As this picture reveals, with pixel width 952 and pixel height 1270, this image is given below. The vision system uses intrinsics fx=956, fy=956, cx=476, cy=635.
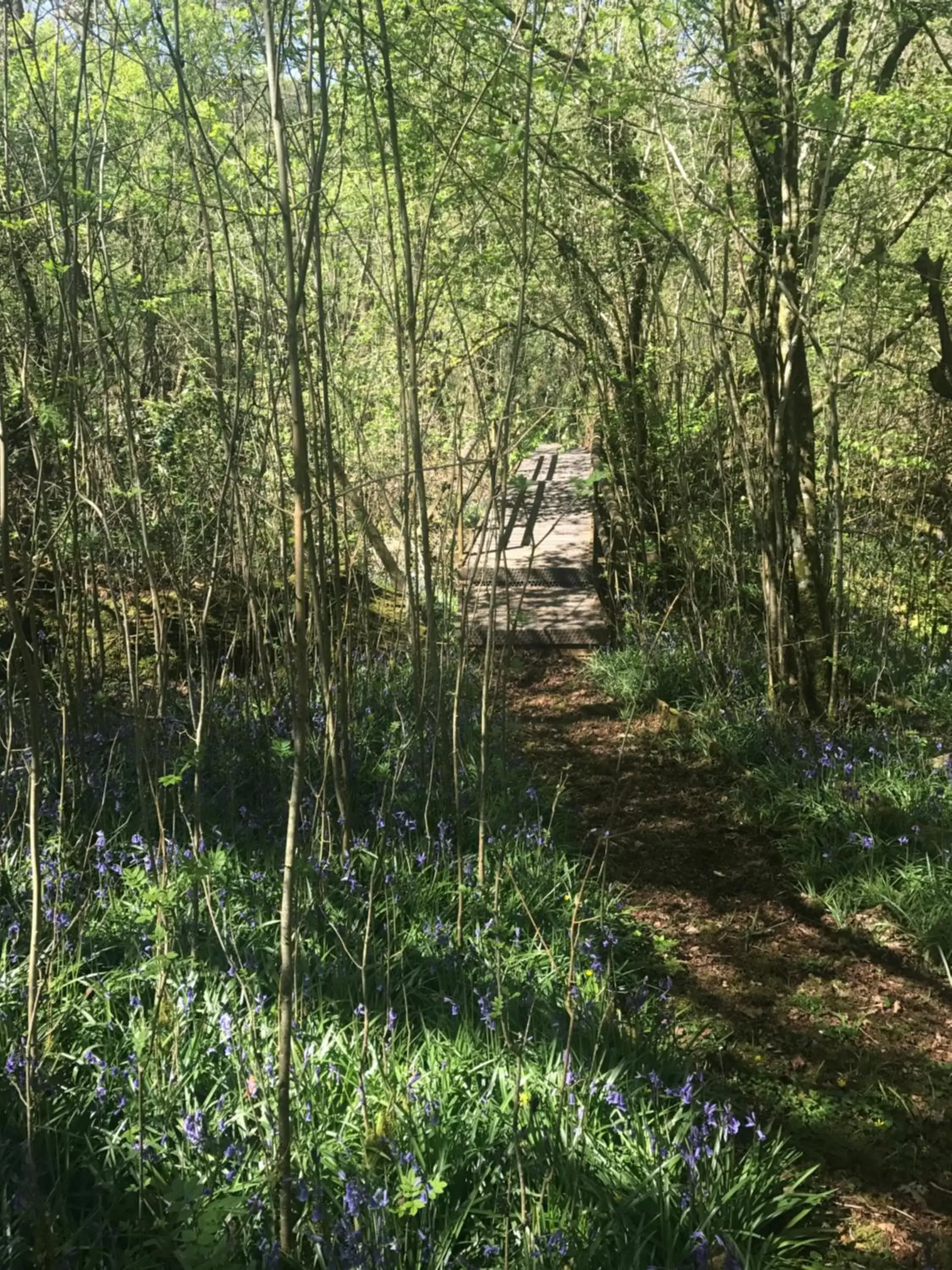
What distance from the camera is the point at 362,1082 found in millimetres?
1737

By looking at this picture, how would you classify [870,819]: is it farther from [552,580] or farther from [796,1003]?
[552,580]

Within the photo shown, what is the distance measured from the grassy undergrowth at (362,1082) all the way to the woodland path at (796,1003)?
16 cm

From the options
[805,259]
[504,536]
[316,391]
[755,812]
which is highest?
[805,259]

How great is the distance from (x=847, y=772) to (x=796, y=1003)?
3.99ft

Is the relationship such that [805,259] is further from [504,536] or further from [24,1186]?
[24,1186]

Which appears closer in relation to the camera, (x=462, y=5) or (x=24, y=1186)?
(x=24, y=1186)

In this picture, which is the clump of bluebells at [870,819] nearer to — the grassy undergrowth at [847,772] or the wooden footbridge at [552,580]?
the grassy undergrowth at [847,772]

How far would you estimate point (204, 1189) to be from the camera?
1.75 meters

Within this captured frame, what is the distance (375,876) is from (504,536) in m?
1.19

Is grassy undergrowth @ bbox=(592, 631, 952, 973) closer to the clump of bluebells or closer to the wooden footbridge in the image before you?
the clump of bluebells

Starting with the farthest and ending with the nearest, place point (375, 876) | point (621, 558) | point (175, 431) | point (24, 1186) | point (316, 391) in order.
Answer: point (621, 558) < point (175, 431) < point (375, 876) < point (316, 391) < point (24, 1186)

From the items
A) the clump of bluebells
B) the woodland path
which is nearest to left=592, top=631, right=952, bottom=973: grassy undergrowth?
the clump of bluebells

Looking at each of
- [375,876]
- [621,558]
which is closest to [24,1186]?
[375,876]

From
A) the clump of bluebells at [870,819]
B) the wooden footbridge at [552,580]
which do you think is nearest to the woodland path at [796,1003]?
the clump of bluebells at [870,819]
